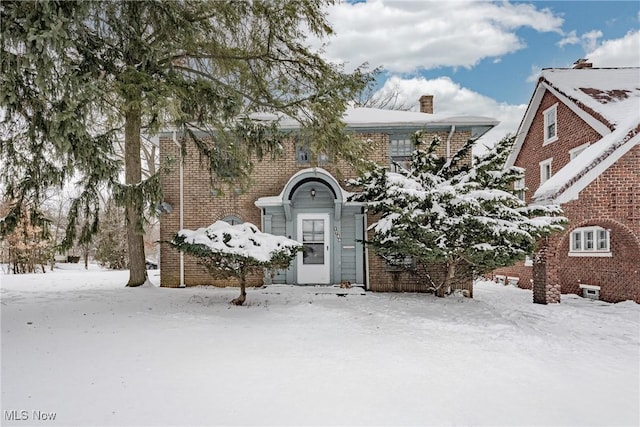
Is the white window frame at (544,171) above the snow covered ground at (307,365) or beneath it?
above

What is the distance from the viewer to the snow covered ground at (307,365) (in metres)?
3.64

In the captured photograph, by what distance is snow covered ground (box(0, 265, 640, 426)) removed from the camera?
3641 millimetres

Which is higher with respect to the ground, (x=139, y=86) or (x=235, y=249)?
(x=139, y=86)

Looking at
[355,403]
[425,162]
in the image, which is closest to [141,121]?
[425,162]

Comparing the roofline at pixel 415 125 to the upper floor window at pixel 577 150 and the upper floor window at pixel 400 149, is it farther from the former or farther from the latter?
the upper floor window at pixel 577 150

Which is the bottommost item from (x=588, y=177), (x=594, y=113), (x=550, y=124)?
(x=588, y=177)

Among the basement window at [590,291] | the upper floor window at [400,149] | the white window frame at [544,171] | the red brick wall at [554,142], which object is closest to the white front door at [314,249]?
the upper floor window at [400,149]

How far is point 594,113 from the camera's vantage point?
38.6 ft

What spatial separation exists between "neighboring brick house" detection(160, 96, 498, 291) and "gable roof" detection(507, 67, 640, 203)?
2.41 meters

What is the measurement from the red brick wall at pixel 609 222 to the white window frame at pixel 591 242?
166 mm

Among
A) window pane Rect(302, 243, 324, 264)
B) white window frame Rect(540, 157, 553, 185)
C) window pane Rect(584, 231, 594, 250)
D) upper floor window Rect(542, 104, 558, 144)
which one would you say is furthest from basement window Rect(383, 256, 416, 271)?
upper floor window Rect(542, 104, 558, 144)

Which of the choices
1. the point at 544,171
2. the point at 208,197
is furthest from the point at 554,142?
the point at 208,197

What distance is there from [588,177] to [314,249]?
274 inches

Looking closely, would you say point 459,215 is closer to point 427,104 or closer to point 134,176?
point 427,104
